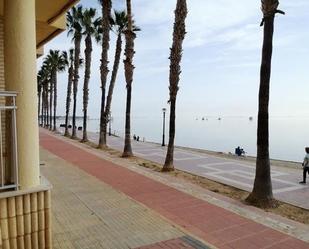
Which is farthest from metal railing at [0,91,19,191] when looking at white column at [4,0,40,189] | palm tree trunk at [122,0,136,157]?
palm tree trunk at [122,0,136,157]

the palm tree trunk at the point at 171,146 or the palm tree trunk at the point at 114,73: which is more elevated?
the palm tree trunk at the point at 114,73

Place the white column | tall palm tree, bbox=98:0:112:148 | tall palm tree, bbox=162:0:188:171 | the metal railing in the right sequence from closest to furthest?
the metal railing < the white column < tall palm tree, bbox=162:0:188:171 < tall palm tree, bbox=98:0:112:148

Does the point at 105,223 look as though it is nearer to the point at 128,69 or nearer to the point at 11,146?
the point at 11,146

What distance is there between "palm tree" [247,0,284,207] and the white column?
7544 mm

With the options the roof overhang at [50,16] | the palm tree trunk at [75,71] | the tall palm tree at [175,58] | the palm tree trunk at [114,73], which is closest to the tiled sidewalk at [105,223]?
the roof overhang at [50,16]

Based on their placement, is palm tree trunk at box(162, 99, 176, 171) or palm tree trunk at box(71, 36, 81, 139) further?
palm tree trunk at box(71, 36, 81, 139)

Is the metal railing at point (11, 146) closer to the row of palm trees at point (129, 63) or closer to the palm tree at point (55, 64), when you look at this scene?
the row of palm trees at point (129, 63)

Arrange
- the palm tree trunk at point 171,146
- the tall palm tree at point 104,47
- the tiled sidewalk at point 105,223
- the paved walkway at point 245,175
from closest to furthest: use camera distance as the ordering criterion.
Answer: the tiled sidewalk at point 105,223 → the paved walkway at point 245,175 → the palm tree trunk at point 171,146 → the tall palm tree at point 104,47

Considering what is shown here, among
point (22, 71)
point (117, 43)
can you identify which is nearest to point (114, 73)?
point (117, 43)

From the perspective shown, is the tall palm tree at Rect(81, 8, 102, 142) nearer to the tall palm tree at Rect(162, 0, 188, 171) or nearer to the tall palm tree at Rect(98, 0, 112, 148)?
the tall palm tree at Rect(98, 0, 112, 148)

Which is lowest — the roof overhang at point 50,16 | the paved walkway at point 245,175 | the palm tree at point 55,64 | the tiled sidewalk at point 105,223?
the paved walkway at point 245,175

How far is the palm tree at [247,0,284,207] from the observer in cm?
1056

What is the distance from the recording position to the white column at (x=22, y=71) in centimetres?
490

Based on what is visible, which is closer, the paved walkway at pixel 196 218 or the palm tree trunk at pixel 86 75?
the paved walkway at pixel 196 218
